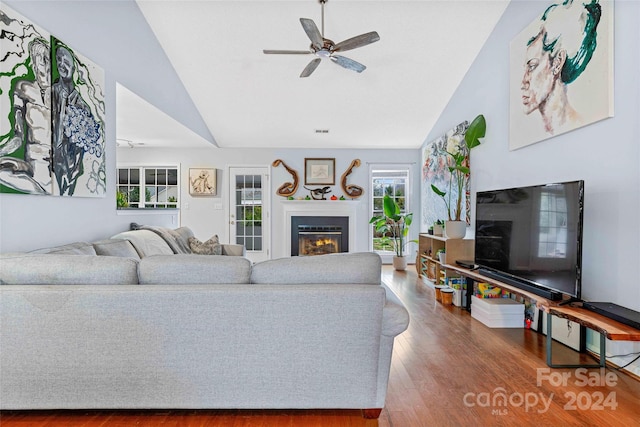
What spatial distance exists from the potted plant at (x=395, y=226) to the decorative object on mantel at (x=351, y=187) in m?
0.56

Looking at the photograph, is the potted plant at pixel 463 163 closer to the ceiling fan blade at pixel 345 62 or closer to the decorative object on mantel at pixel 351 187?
the ceiling fan blade at pixel 345 62

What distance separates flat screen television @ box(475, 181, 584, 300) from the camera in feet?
7.82

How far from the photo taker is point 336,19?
395 centimetres

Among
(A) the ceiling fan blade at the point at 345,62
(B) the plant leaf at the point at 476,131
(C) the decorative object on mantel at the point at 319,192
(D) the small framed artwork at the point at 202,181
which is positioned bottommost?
(C) the decorative object on mantel at the point at 319,192

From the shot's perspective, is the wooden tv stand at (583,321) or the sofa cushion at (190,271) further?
the wooden tv stand at (583,321)

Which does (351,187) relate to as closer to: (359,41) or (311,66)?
(311,66)

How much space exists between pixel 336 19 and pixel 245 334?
3.61m

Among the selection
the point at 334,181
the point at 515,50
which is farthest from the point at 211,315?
the point at 334,181

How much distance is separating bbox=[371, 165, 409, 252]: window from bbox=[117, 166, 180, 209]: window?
3.91m

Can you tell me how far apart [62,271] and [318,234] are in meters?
5.27

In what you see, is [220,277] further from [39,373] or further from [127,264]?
[39,373]

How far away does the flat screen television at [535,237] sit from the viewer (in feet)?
7.82

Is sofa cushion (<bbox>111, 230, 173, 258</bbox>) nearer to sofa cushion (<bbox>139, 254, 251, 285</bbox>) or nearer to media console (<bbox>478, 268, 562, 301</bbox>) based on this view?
sofa cushion (<bbox>139, 254, 251, 285</bbox>)

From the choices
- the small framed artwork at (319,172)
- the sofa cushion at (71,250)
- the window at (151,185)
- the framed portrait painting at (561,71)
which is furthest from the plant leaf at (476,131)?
the window at (151,185)
